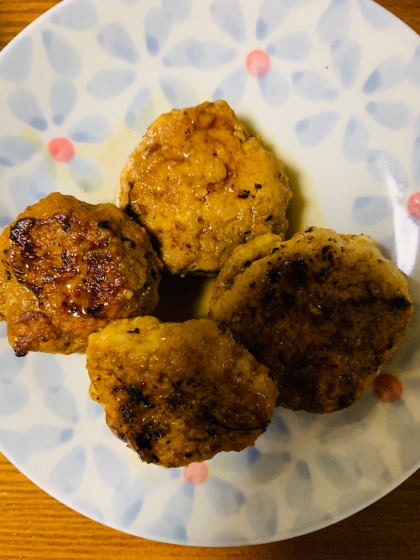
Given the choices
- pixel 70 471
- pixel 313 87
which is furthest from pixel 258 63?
pixel 70 471

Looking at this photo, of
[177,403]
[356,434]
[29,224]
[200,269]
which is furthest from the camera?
[200,269]

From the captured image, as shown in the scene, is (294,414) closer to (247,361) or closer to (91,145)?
(247,361)

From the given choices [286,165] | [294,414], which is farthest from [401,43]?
[294,414]

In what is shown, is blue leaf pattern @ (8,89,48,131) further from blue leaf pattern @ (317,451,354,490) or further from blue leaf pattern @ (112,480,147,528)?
blue leaf pattern @ (317,451,354,490)

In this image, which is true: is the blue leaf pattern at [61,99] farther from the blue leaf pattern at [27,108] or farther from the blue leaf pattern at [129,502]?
the blue leaf pattern at [129,502]

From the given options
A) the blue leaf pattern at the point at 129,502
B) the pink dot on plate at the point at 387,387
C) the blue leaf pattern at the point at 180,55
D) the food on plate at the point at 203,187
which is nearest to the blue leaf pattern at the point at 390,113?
the food on plate at the point at 203,187
